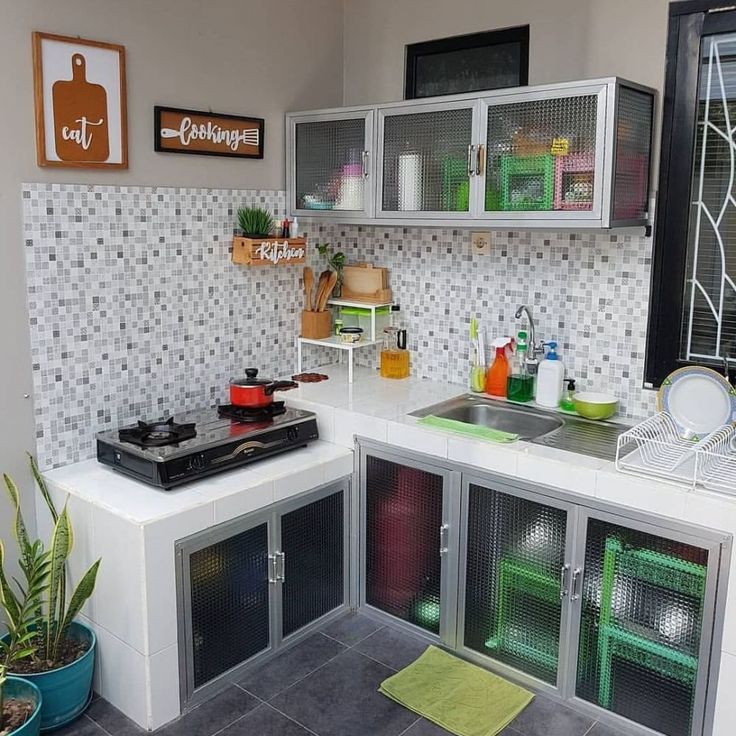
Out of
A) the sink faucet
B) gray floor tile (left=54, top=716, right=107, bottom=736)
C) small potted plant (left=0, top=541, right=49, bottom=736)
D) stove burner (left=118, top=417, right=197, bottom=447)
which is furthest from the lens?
the sink faucet

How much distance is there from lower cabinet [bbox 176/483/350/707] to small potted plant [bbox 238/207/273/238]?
1.07 metres

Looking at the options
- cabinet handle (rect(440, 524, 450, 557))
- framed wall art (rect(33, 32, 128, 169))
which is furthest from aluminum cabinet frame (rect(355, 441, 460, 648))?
framed wall art (rect(33, 32, 128, 169))

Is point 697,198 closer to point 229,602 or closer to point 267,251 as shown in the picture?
point 267,251

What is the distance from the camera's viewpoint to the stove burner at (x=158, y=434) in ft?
8.82

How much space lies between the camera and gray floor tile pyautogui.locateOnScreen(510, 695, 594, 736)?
251 cm

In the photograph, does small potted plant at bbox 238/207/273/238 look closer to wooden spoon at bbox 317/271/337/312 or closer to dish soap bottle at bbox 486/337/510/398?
wooden spoon at bbox 317/271/337/312

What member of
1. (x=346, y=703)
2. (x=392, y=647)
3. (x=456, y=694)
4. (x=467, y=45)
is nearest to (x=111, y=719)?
(x=346, y=703)

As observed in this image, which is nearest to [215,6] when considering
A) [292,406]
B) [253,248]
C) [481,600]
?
[253,248]

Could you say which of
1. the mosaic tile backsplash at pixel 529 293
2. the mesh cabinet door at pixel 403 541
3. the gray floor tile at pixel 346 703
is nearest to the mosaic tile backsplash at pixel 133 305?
the mosaic tile backsplash at pixel 529 293

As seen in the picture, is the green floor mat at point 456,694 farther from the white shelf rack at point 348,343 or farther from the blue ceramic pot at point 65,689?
the white shelf rack at point 348,343

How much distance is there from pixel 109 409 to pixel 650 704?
2.04 meters

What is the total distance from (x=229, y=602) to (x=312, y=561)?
0.42 metres

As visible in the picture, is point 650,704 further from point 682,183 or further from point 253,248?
point 253,248

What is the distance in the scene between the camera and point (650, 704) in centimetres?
247
